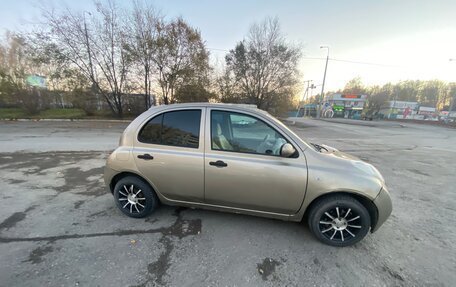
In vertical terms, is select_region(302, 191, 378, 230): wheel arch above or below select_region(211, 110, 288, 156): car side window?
below

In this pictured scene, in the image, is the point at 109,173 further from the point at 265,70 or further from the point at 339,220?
the point at 265,70

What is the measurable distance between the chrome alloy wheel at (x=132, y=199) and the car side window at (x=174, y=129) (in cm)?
81

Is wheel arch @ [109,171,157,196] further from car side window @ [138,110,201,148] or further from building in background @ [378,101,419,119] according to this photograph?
building in background @ [378,101,419,119]

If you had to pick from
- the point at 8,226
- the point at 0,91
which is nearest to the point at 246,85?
the point at 8,226

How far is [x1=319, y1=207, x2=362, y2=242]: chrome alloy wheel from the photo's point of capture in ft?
7.86

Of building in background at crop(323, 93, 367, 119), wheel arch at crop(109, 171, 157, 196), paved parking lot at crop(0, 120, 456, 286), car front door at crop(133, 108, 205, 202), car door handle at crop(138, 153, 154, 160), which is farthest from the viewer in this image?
building in background at crop(323, 93, 367, 119)

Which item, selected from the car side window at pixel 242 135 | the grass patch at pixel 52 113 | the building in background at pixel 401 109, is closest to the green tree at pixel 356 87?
the building in background at pixel 401 109

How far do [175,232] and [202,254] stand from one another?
57 centimetres

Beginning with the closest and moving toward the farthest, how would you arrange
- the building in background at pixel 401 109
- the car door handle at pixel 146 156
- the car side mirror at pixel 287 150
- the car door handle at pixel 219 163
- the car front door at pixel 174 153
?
the car side mirror at pixel 287 150
the car door handle at pixel 219 163
the car front door at pixel 174 153
the car door handle at pixel 146 156
the building in background at pixel 401 109

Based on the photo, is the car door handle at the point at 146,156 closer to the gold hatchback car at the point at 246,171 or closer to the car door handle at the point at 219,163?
the gold hatchback car at the point at 246,171

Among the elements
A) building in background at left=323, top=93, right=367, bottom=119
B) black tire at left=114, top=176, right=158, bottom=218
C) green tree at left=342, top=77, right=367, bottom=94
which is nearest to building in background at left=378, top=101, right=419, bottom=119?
building in background at left=323, top=93, right=367, bottom=119

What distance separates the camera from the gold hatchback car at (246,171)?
2.33m

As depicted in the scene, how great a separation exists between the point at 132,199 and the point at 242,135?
196 cm

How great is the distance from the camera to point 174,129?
2688 mm
